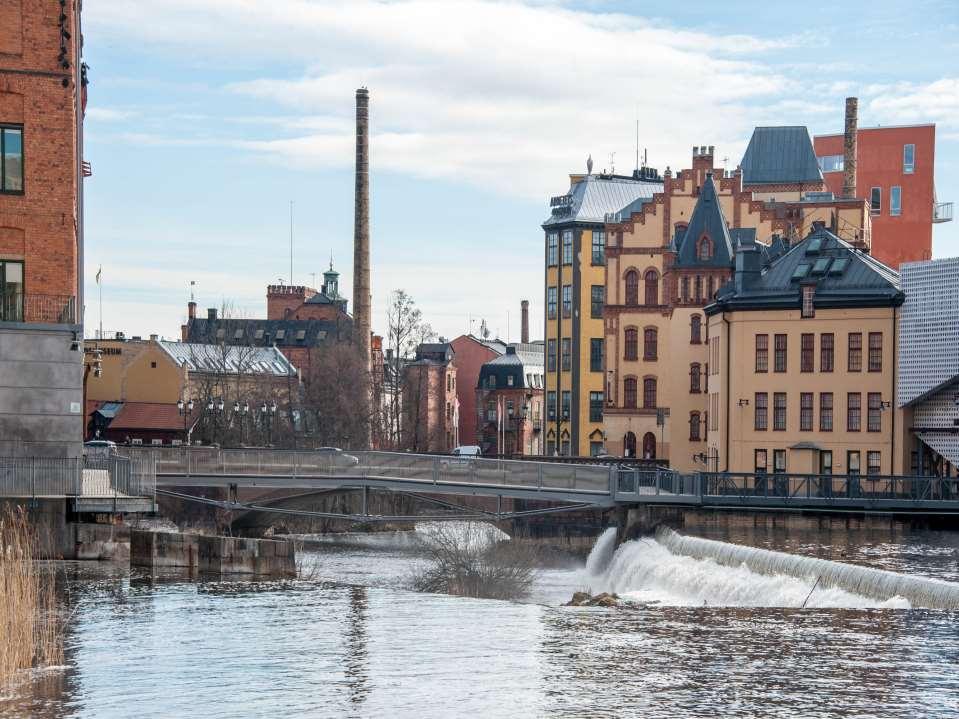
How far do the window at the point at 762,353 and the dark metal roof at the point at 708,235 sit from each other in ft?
49.5

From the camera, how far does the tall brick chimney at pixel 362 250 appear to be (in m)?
104

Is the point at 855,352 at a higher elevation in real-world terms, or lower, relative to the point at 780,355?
higher

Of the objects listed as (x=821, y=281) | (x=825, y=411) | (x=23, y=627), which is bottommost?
(x=23, y=627)

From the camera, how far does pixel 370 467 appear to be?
60781 millimetres

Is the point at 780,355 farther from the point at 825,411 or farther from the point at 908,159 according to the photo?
the point at 908,159

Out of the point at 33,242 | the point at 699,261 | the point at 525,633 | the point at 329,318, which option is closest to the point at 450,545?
the point at 33,242

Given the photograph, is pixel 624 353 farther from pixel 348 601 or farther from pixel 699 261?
pixel 348 601

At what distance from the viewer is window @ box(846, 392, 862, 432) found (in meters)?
65.0

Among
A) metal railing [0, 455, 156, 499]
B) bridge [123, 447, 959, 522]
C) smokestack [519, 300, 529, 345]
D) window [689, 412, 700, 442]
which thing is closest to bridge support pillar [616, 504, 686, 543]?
bridge [123, 447, 959, 522]

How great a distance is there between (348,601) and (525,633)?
734 cm

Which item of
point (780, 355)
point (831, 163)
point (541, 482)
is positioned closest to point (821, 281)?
point (780, 355)

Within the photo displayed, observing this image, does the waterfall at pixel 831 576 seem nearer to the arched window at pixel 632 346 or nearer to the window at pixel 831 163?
Answer: the arched window at pixel 632 346

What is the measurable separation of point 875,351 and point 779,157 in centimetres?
4623

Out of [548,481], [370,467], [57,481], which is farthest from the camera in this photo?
[370,467]
